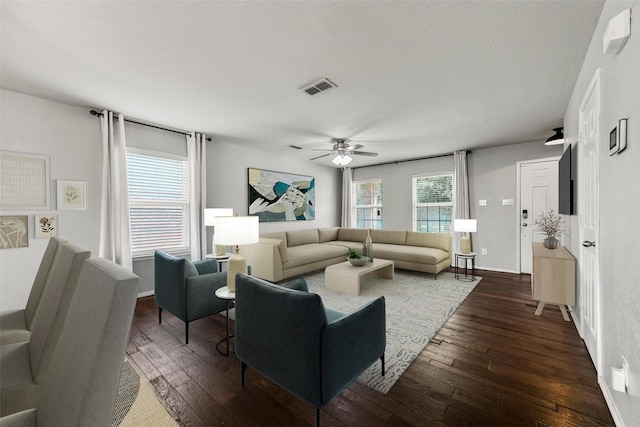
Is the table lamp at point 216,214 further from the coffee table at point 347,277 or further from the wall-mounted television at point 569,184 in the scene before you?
the wall-mounted television at point 569,184

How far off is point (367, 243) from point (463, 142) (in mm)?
2492

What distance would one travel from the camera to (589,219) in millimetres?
2035

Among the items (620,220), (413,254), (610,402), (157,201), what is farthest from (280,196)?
(610,402)

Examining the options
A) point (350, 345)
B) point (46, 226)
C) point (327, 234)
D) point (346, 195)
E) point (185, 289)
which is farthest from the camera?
point (346, 195)

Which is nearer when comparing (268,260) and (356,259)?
(356,259)

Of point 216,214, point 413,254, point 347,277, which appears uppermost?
point 216,214

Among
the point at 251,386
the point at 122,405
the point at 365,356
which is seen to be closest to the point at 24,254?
the point at 122,405

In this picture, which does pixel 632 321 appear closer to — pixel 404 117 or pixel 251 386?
pixel 251 386

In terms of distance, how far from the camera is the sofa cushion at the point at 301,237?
5.13 metres

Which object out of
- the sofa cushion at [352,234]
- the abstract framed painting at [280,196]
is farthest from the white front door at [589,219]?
the abstract framed painting at [280,196]

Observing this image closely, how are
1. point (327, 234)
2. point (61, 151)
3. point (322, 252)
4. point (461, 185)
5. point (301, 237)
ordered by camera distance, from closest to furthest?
A: point (61, 151), point (322, 252), point (461, 185), point (301, 237), point (327, 234)

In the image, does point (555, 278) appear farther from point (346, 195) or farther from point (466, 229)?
point (346, 195)

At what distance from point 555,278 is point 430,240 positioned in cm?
238

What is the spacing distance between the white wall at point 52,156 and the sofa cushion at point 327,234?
3878mm
